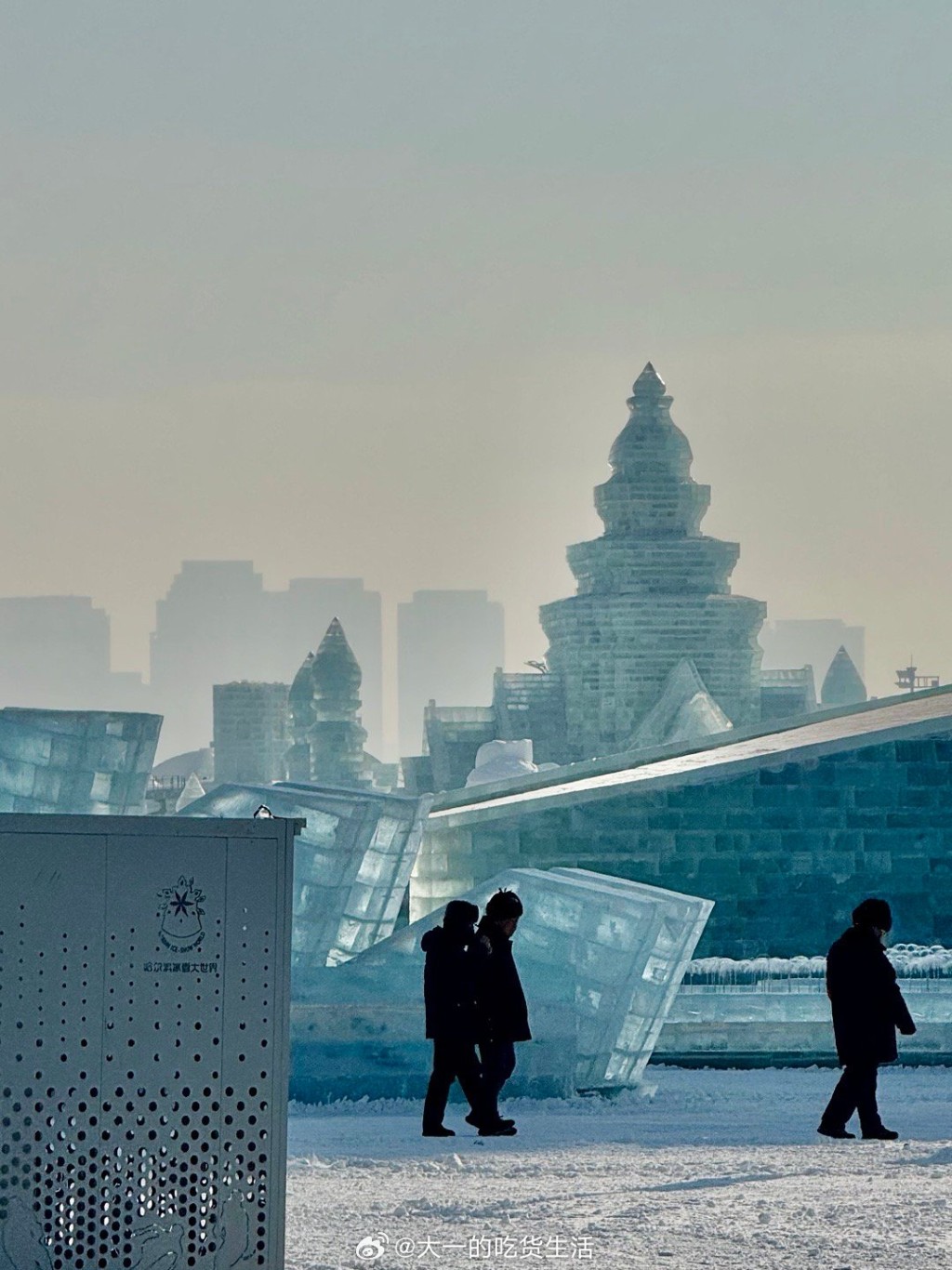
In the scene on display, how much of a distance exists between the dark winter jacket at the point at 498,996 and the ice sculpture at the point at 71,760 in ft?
37.7

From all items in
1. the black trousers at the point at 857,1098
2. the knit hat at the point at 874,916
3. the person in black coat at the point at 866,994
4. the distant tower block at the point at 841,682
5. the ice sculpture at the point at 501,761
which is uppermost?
the distant tower block at the point at 841,682

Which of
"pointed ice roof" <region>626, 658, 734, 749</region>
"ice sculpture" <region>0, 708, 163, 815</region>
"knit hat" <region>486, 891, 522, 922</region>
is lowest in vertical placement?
"knit hat" <region>486, 891, 522, 922</region>

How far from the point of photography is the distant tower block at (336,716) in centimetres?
13200

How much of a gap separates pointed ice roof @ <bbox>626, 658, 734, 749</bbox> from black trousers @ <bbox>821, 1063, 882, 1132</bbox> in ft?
233

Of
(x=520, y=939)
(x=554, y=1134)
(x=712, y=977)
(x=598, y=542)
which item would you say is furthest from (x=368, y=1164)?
(x=598, y=542)

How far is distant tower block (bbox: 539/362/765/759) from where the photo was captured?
9594 centimetres

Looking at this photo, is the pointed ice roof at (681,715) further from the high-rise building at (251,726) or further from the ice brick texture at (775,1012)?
the high-rise building at (251,726)

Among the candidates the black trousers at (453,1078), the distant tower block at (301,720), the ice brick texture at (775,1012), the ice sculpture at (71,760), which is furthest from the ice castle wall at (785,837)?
the distant tower block at (301,720)

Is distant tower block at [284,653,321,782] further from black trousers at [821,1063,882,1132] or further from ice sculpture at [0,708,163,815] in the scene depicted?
black trousers at [821,1063,882,1132]

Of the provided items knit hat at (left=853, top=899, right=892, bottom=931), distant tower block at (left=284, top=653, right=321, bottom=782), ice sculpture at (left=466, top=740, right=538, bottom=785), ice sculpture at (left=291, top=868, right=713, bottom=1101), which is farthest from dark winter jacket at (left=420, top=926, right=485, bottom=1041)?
distant tower block at (left=284, top=653, right=321, bottom=782)

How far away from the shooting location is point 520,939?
16.3 metres

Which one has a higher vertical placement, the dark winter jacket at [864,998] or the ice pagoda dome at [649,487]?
the ice pagoda dome at [649,487]

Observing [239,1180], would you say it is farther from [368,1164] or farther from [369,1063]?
[369,1063]

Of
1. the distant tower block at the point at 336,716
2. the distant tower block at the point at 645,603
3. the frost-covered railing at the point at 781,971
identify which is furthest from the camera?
the distant tower block at the point at 336,716
